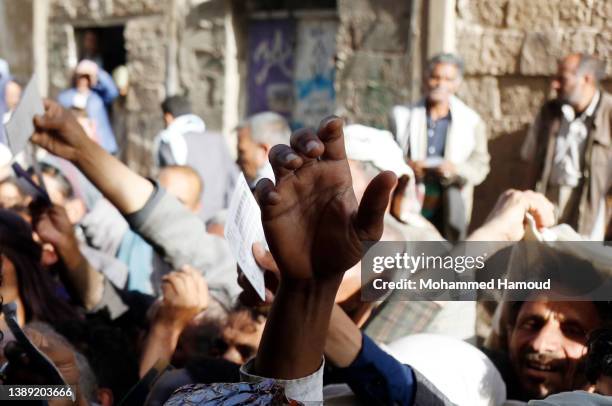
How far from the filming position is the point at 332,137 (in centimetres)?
168

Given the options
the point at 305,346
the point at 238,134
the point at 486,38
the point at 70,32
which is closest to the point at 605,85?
the point at 486,38

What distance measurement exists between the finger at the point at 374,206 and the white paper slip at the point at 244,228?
35cm

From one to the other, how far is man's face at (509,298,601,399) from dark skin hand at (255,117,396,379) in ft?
3.12

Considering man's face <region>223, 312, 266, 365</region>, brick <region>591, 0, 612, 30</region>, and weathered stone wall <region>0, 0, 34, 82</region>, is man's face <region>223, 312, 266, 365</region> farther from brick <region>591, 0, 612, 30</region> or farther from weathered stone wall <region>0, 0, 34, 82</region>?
weathered stone wall <region>0, 0, 34, 82</region>

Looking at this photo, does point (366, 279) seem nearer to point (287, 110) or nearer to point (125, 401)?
point (125, 401)

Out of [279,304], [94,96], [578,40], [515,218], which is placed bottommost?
[94,96]

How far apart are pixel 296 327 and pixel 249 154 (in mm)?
3456

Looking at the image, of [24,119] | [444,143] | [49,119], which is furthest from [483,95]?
[24,119]

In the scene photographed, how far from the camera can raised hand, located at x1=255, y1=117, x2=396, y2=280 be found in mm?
1654

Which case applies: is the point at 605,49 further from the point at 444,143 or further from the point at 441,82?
the point at 444,143

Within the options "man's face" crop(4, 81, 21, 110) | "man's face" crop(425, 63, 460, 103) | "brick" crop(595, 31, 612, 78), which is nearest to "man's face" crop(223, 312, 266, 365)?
"man's face" crop(425, 63, 460, 103)

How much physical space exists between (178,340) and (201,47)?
593 centimetres

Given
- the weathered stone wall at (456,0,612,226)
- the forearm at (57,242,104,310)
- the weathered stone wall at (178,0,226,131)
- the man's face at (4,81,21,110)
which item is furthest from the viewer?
the weathered stone wall at (178,0,226,131)

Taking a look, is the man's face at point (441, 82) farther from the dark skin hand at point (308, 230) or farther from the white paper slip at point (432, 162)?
the dark skin hand at point (308, 230)
